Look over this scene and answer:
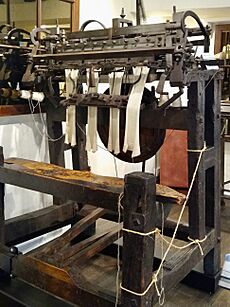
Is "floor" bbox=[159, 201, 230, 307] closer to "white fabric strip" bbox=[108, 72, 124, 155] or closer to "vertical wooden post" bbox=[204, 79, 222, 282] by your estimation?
"vertical wooden post" bbox=[204, 79, 222, 282]

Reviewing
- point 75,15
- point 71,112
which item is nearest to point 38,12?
point 75,15

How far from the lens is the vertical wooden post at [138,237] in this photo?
1590 millimetres

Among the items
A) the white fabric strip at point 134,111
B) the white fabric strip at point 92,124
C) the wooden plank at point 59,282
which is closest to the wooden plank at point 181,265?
the wooden plank at point 59,282

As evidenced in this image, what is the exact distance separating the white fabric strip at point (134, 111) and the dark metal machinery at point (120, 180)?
5 cm

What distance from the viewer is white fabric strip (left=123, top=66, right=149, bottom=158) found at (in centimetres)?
211

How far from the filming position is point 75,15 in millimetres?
3289

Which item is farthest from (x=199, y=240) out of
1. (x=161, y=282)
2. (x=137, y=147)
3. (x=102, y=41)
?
(x=102, y=41)

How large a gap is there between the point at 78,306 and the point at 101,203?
52 cm

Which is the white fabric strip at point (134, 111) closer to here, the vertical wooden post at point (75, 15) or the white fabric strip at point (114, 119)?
the white fabric strip at point (114, 119)

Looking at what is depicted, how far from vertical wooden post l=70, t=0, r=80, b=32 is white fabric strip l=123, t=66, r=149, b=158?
1.32 metres

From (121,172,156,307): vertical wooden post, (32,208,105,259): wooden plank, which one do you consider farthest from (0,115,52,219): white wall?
(121,172,156,307): vertical wooden post

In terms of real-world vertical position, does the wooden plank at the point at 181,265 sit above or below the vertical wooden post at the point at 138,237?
below

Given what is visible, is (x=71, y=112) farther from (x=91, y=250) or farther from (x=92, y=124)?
(x=91, y=250)

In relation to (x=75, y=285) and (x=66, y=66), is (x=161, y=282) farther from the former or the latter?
(x=66, y=66)
